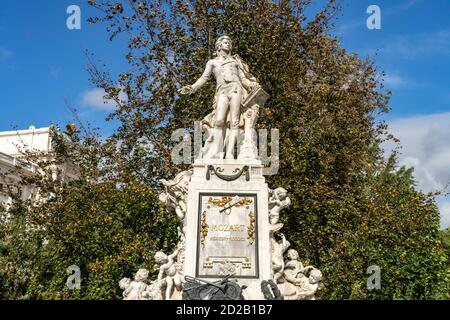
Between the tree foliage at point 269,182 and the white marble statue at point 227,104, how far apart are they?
21.1 feet

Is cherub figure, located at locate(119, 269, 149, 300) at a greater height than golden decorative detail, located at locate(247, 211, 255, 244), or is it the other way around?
golden decorative detail, located at locate(247, 211, 255, 244)

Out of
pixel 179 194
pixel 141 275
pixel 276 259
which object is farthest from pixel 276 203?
pixel 141 275

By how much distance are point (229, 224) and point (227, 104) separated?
2.66 metres

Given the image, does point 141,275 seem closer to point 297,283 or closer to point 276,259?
point 276,259

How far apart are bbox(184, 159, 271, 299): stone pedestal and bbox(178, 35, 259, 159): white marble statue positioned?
616 millimetres

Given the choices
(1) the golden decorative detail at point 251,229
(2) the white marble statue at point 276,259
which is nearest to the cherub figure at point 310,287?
(2) the white marble statue at point 276,259

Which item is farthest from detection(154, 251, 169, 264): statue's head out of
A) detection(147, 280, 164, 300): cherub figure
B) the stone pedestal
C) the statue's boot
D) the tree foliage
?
the tree foliage

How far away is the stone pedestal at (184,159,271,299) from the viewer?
9836mm

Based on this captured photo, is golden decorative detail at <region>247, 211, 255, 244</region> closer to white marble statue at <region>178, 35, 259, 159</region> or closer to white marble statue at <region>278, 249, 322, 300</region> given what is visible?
white marble statue at <region>278, 249, 322, 300</region>

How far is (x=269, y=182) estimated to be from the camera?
1789cm

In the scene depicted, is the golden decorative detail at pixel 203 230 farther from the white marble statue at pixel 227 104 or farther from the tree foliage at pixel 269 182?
the tree foliage at pixel 269 182
